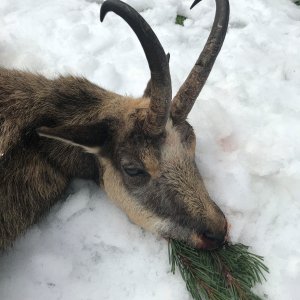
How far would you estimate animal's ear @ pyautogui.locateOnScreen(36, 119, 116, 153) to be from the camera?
4859mm

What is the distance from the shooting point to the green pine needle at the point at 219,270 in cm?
509

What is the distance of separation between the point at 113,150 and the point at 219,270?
173 cm

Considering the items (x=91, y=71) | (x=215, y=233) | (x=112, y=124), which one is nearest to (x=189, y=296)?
(x=215, y=233)

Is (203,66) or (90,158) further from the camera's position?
(90,158)

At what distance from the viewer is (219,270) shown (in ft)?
17.2

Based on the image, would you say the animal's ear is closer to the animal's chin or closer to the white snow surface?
the white snow surface

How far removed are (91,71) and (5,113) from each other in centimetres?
232

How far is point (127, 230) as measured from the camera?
5.86 m

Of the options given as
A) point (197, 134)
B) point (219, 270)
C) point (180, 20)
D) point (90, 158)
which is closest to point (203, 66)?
point (90, 158)

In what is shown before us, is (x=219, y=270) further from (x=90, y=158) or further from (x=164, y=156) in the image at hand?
(x=90, y=158)

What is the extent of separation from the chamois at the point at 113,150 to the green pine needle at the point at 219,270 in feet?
0.51

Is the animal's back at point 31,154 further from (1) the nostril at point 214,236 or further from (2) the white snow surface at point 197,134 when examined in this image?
(1) the nostril at point 214,236

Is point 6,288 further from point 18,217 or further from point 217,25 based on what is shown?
point 217,25

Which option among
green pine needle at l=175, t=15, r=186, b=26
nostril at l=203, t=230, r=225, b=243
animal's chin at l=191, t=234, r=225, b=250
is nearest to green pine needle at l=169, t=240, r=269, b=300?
animal's chin at l=191, t=234, r=225, b=250
